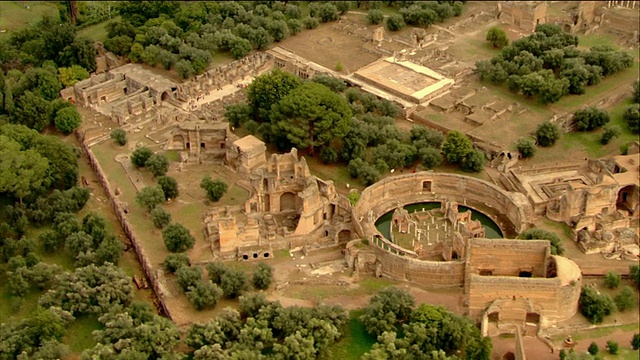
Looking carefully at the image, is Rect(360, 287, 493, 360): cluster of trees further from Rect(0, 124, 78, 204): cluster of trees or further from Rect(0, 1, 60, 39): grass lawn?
Rect(0, 1, 60, 39): grass lawn

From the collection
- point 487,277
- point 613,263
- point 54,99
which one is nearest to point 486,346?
point 487,277

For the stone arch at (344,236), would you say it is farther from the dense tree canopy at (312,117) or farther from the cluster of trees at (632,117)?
the cluster of trees at (632,117)

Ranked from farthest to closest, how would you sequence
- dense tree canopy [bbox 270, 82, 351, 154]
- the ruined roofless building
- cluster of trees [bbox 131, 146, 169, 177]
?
the ruined roofless building, dense tree canopy [bbox 270, 82, 351, 154], cluster of trees [bbox 131, 146, 169, 177]

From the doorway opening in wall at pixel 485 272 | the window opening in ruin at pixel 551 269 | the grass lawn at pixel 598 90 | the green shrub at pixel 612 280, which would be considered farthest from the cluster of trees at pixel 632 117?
the doorway opening in wall at pixel 485 272

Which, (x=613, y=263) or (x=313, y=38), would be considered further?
(x=313, y=38)

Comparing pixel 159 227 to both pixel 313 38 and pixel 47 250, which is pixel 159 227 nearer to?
pixel 47 250

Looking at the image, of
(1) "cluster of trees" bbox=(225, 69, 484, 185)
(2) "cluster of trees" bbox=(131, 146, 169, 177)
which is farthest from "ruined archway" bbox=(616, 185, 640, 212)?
(2) "cluster of trees" bbox=(131, 146, 169, 177)

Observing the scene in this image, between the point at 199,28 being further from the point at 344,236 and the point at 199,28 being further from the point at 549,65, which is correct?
the point at 344,236
